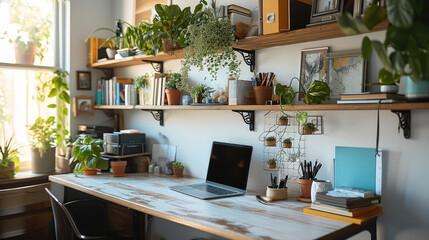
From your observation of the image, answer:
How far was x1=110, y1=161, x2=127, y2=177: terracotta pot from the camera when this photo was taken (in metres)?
3.09

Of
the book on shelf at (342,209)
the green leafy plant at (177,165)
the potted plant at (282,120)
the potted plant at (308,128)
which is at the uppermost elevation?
the potted plant at (282,120)

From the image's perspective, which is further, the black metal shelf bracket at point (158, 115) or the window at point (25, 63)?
the window at point (25, 63)

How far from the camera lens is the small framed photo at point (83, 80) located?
3.75m

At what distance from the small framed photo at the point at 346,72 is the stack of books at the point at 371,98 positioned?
23 cm

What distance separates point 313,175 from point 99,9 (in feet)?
9.07

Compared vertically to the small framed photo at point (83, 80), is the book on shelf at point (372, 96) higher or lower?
lower

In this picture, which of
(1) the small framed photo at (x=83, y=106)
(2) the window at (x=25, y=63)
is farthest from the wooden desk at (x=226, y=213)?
(2) the window at (x=25, y=63)

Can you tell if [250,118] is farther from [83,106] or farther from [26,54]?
[26,54]

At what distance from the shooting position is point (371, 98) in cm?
182

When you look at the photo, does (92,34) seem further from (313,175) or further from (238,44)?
(313,175)

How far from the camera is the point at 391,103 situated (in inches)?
69.1

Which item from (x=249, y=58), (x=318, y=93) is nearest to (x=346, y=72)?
(x=318, y=93)

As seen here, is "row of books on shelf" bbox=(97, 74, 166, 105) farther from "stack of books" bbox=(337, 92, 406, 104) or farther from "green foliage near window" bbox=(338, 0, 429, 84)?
"green foliage near window" bbox=(338, 0, 429, 84)

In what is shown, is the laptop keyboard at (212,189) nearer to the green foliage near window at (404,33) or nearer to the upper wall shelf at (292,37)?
the upper wall shelf at (292,37)
